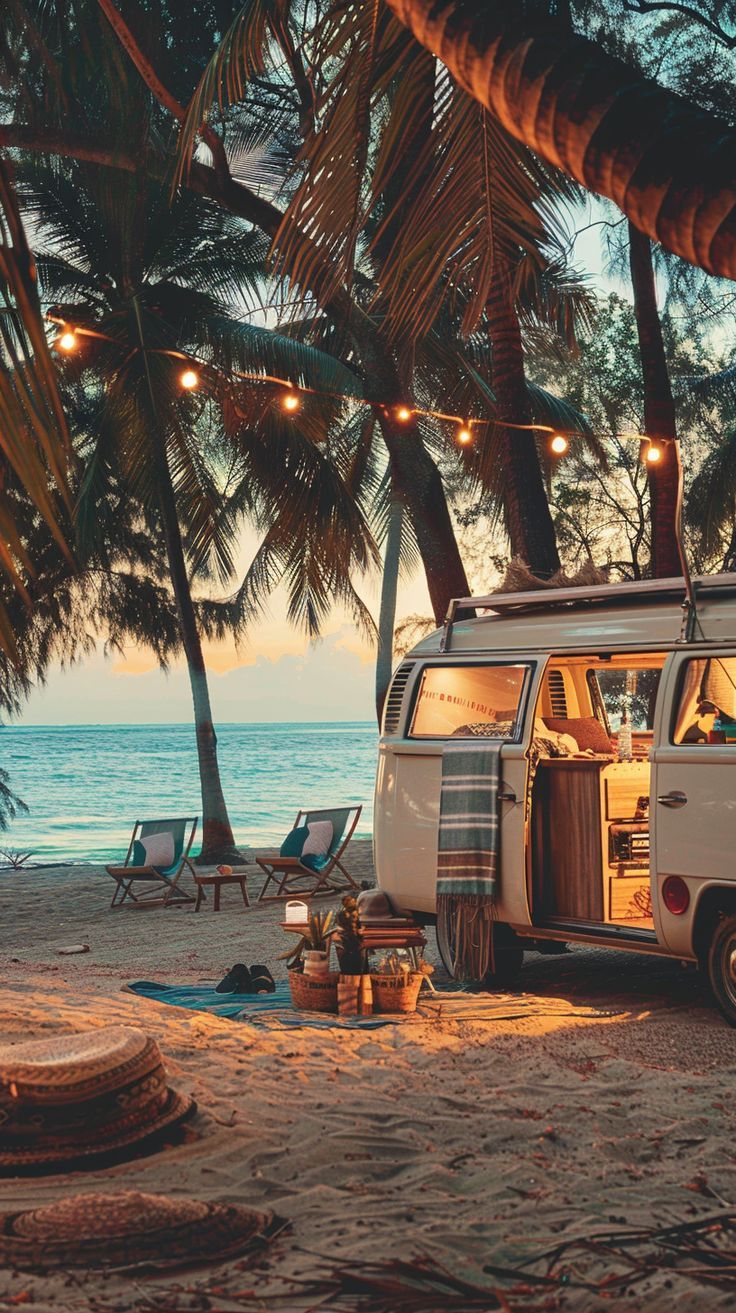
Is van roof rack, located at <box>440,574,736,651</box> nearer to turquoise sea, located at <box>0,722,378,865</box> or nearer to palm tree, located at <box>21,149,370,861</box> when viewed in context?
palm tree, located at <box>21,149,370,861</box>

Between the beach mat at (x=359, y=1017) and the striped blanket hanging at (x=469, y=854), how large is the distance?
0.93ft

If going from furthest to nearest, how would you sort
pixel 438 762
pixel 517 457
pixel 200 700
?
1. pixel 200 700
2. pixel 517 457
3. pixel 438 762

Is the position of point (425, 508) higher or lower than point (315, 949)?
higher

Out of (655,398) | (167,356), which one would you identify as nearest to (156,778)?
(167,356)

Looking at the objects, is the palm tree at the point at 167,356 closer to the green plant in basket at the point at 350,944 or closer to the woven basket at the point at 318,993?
the green plant in basket at the point at 350,944

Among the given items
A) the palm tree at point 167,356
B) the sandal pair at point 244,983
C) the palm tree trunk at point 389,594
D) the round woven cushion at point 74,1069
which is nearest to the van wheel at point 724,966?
the sandal pair at point 244,983

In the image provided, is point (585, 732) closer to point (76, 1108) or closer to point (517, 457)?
point (517, 457)

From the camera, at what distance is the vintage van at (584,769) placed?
688 cm

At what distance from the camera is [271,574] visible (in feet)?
65.8

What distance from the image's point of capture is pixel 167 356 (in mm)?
→ 16391

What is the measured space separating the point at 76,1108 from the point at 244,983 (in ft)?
11.7

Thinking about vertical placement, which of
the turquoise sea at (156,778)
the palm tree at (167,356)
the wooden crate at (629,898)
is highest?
the palm tree at (167,356)

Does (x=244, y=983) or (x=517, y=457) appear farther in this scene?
(x=517, y=457)

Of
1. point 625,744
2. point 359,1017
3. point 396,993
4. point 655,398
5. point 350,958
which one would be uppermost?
point 655,398
